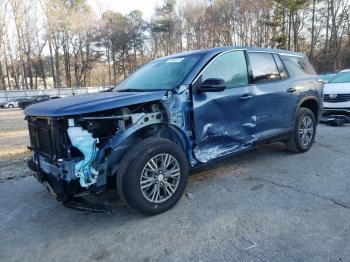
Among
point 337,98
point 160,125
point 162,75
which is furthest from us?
point 337,98

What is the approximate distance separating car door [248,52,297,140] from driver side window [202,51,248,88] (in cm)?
20

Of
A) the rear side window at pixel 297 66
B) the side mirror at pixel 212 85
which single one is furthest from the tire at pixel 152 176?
the rear side window at pixel 297 66

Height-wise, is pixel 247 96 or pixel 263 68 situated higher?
pixel 263 68

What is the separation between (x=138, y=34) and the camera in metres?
56.6

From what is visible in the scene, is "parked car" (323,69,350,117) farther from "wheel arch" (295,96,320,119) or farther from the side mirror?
the side mirror

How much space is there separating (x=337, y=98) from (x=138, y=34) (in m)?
50.5

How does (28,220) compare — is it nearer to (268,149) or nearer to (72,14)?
(268,149)

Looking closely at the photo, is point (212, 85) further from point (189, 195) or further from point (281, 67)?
point (281, 67)

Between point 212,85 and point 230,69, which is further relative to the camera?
point 230,69

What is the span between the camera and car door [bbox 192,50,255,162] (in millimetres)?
4152

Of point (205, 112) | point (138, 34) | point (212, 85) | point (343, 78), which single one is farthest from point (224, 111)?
point (138, 34)

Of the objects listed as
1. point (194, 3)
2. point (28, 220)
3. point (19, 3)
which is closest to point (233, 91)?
point (28, 220)

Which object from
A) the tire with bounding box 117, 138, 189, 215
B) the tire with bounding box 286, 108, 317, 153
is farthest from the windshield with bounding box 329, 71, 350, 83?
the tire with bounding box 117, 138, 189, 215

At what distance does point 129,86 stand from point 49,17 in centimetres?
5155
